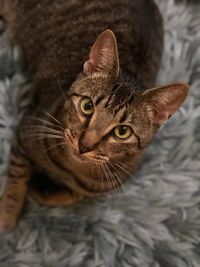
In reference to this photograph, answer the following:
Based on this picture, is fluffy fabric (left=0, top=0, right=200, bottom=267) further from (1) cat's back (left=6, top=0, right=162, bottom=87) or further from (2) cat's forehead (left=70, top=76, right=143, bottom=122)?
(2) cat's forehead (left=70, top=76, right=143, bottom=122)

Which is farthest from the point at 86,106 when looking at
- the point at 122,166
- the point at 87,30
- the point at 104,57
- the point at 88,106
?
the point at 87,30

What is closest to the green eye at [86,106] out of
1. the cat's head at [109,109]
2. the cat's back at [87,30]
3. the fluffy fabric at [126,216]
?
the cat's head at [109,109]

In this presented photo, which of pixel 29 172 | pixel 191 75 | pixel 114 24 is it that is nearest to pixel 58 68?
pixel 114 24

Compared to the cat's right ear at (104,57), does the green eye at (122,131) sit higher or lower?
lower

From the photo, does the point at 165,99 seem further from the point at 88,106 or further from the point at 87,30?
the point at 87,30

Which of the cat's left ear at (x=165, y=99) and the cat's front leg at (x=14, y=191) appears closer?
the cat's left ear at (x=165, y=99)

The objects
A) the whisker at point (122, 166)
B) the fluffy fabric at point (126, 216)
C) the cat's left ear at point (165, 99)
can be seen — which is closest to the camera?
the cat's left ear at point (165, 99)

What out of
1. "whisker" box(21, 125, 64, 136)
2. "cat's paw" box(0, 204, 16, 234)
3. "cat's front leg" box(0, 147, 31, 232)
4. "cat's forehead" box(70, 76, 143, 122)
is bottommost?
"cat's paw" box(0, 204, 16, 234)

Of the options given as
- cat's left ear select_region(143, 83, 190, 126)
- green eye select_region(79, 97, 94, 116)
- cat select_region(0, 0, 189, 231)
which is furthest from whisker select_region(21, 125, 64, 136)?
cat's left ear select_region(143, 83, 190, 126)

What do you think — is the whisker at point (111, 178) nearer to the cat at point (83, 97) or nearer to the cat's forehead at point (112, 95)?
the cat at point (83, 97)
